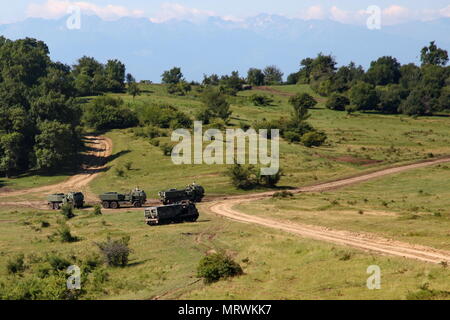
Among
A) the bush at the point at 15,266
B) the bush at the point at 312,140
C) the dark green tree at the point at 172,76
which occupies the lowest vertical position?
the bush at the point at 15,266

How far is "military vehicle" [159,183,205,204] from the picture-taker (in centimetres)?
5781

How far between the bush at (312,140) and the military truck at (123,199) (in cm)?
4195

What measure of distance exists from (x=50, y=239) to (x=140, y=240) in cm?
815

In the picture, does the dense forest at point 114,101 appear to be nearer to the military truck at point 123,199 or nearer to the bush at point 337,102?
the bush at point 337,102

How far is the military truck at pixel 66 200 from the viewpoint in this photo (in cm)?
6131

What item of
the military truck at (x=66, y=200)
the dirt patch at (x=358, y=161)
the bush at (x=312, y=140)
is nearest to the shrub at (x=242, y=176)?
the military truck at (x=66, y=200)

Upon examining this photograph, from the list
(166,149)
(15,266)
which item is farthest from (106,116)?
(15,266)

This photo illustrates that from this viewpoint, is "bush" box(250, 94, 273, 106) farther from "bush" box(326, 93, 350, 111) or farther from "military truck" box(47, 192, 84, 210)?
"military truck" box(47, 192, 84, 210)

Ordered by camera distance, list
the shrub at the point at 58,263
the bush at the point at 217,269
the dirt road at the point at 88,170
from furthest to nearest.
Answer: the dirt road at the point at 88,170
the shrub at the point at 58,263
the bush at the point at 217,269

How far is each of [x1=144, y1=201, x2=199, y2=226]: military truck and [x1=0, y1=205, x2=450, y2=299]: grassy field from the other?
90cm

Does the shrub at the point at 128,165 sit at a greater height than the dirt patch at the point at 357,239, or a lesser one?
greater

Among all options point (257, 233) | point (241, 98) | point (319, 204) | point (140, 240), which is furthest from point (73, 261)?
point (241, 98)

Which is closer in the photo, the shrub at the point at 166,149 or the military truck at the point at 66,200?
the military truck at the point at 66,200

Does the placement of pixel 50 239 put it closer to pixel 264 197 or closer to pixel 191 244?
pixel 191 244
